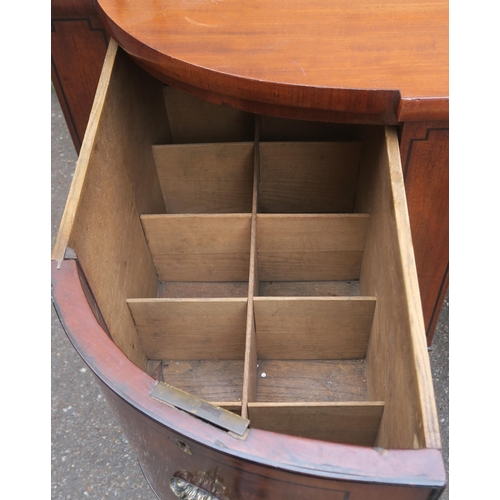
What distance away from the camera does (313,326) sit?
936 mm

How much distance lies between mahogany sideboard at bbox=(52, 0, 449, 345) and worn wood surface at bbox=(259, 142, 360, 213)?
26 centimetres

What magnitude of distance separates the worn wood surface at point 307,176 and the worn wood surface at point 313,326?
0.35 m

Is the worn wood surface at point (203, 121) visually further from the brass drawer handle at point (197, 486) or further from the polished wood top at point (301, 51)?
the brass drawer handle at point (197, 486)

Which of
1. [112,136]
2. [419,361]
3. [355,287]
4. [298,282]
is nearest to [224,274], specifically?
[298,282]

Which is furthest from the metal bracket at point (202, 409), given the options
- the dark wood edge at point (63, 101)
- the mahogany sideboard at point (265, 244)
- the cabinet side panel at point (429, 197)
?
the dark wood edge at point (63, 101)

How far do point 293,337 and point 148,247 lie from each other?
355 millimetres

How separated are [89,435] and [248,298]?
58 cm

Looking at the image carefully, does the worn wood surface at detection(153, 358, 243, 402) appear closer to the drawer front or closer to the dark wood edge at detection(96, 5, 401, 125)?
the drawer front

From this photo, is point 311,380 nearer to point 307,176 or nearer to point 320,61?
point 307,176

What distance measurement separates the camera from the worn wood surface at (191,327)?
2.95ft

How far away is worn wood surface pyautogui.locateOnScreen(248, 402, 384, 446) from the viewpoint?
0.77 meters

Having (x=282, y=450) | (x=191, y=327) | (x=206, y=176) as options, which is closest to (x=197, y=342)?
(x=191, y=327)

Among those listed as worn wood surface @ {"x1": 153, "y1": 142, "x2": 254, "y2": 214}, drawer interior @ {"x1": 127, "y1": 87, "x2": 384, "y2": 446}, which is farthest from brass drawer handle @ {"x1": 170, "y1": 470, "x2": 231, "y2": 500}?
worn wood surface @ {"x1": 153, "y1": 142, "x2": 254, "y2": 214}

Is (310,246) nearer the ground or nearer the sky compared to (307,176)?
nearer the ground
